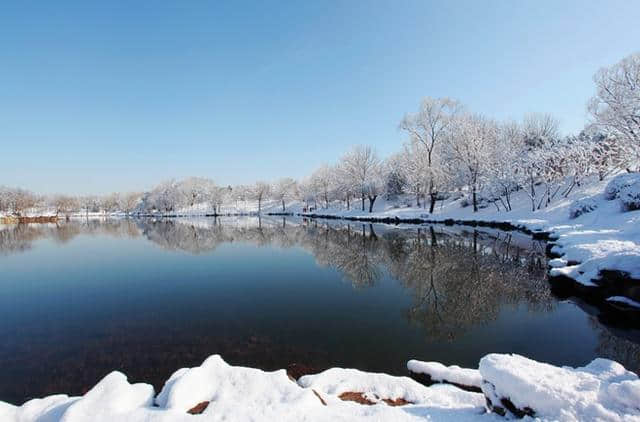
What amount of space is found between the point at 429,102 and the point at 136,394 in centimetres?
4642

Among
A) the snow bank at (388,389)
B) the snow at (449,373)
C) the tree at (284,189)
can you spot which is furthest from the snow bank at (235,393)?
the tree at (284,189)

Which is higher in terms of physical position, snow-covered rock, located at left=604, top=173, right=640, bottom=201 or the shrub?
snow-covered rock, located at left=604, top=173, right=640, bottom=201

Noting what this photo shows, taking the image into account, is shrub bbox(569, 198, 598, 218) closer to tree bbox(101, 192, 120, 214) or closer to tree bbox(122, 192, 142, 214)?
tree bbox(122, 192, 142, 214)

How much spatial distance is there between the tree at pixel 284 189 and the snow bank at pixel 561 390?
98.7 meters

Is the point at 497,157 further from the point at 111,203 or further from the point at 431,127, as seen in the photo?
the point at 111,203

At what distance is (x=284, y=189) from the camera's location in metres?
105

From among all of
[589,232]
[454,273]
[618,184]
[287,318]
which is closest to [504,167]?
[618,184]

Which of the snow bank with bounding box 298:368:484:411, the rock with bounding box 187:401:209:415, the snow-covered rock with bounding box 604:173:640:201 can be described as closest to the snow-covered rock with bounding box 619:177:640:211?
the snow-covered rock with bounding box 604:173:640:201

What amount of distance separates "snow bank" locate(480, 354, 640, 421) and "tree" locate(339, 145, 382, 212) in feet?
181

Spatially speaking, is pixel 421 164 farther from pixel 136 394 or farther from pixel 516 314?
pixel 136 394

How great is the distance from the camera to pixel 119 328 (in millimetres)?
9305

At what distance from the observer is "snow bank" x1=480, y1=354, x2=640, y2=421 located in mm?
3033

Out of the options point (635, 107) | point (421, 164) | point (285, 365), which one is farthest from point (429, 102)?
point (285, 365)

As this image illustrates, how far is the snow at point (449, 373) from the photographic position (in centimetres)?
521
